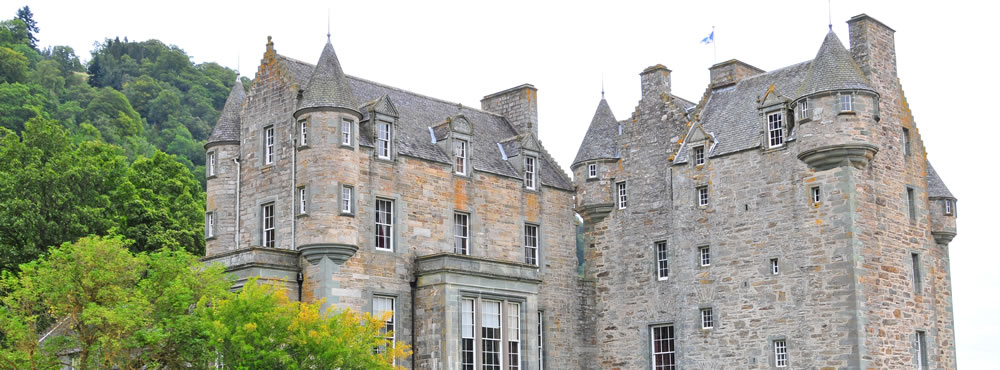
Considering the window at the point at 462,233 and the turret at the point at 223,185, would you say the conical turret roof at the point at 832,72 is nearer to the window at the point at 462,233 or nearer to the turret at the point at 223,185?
the window at the point at 462,233

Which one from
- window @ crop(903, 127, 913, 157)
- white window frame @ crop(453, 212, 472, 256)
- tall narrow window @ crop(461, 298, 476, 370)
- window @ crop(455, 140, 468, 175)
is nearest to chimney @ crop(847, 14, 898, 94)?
window @ crop(903, 127, 913, 157)

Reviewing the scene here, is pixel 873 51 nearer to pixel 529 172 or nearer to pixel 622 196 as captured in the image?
pixel 622 196

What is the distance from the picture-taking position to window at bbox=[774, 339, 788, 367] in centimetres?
4169

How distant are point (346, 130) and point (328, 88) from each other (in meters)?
1.53

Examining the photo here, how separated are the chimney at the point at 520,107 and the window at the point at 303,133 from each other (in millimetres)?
12665

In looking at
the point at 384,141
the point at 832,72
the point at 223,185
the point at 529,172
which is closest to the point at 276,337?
the point at 384,141

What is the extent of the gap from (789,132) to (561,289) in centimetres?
1097

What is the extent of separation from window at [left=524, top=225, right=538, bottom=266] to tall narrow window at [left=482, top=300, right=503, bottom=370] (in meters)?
5.39

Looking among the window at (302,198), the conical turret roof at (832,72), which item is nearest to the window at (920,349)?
the conical turret roof at (832,72)

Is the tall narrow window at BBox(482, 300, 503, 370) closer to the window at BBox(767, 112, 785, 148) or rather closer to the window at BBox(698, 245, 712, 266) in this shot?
the window at BBox(698, 245, 712, 266)

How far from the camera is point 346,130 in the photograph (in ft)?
133

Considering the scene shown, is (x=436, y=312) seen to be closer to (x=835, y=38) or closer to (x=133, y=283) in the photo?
(x=133, y=283)

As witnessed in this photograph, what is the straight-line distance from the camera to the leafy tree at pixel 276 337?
32.6 meters

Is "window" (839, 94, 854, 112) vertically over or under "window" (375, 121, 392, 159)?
over
